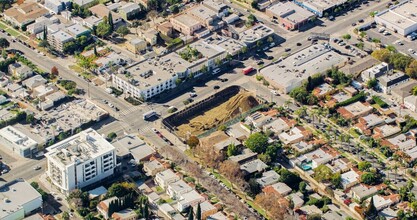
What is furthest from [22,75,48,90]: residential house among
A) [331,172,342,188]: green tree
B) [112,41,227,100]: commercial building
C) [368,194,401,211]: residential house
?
[368,194,401,211]: residential house

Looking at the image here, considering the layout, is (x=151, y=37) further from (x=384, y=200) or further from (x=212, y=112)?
(x=384, y=200)

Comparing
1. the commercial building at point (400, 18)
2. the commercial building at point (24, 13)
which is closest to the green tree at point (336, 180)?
the commercial building at point (400, 18)

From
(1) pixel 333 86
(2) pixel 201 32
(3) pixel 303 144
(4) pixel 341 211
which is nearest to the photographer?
(4) pixel 341 211

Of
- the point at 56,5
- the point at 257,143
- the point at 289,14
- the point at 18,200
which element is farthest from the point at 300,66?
the point at 18,200

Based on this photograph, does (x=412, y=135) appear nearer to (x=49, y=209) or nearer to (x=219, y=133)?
(x=219, y=133)

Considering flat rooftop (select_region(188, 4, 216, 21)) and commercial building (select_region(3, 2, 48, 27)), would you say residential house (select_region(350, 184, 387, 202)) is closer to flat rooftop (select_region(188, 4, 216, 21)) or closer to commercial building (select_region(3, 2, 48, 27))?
flat rooftop (select_region(188, 4, 216, 21))

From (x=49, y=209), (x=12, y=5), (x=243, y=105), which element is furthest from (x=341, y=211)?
(x=12, y=5)
